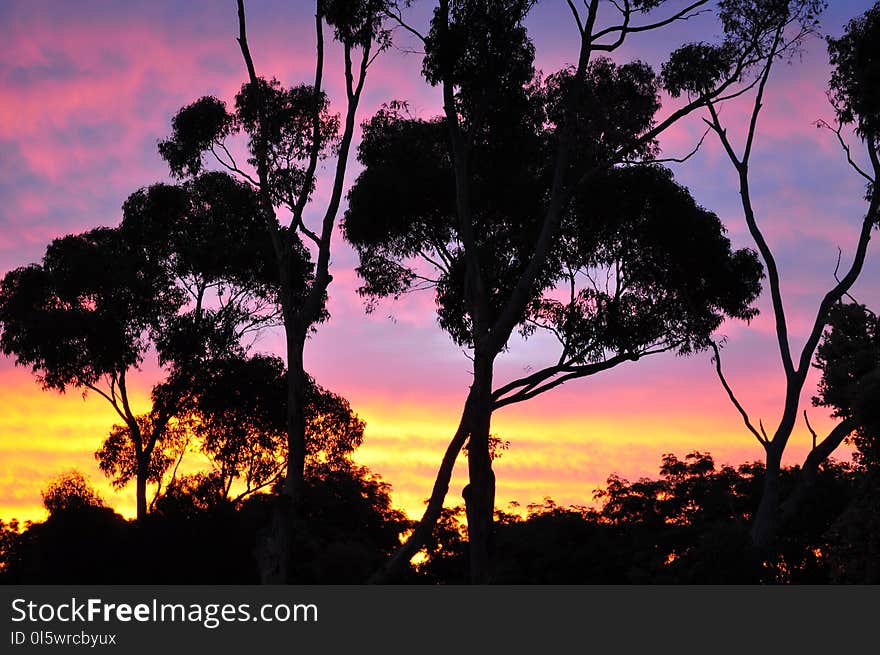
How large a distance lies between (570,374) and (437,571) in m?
19.5

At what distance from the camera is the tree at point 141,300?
40375 mm

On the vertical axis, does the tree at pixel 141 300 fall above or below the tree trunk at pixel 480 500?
above

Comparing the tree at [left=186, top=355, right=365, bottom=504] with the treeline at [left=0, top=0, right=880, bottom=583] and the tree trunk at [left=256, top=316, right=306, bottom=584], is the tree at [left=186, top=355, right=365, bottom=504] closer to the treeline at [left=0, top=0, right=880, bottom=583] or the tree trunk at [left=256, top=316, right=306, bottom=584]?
the treeline at [left=0, top=0, right=880, bottom=583]

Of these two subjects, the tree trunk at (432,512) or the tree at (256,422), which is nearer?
the tree trunk at (432,512)

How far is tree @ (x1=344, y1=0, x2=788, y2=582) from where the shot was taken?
27406 mm

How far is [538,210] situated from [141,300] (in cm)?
1768

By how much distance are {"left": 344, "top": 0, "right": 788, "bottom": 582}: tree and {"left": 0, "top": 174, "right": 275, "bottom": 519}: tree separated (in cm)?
945

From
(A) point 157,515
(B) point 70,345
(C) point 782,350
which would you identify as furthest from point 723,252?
(B) point 70,345

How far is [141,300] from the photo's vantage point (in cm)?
4175

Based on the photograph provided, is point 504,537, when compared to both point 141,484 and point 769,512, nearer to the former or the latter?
point 141,484

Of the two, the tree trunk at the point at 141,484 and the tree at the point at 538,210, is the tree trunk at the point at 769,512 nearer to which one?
the tree at the point at 538,210

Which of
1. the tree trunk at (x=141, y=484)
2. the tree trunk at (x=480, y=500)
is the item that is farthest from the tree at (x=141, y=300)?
the tree trunk at (x=480, y=500)

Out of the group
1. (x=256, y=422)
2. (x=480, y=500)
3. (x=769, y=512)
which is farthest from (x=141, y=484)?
(x=769, y=512)

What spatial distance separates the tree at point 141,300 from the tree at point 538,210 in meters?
9.45
